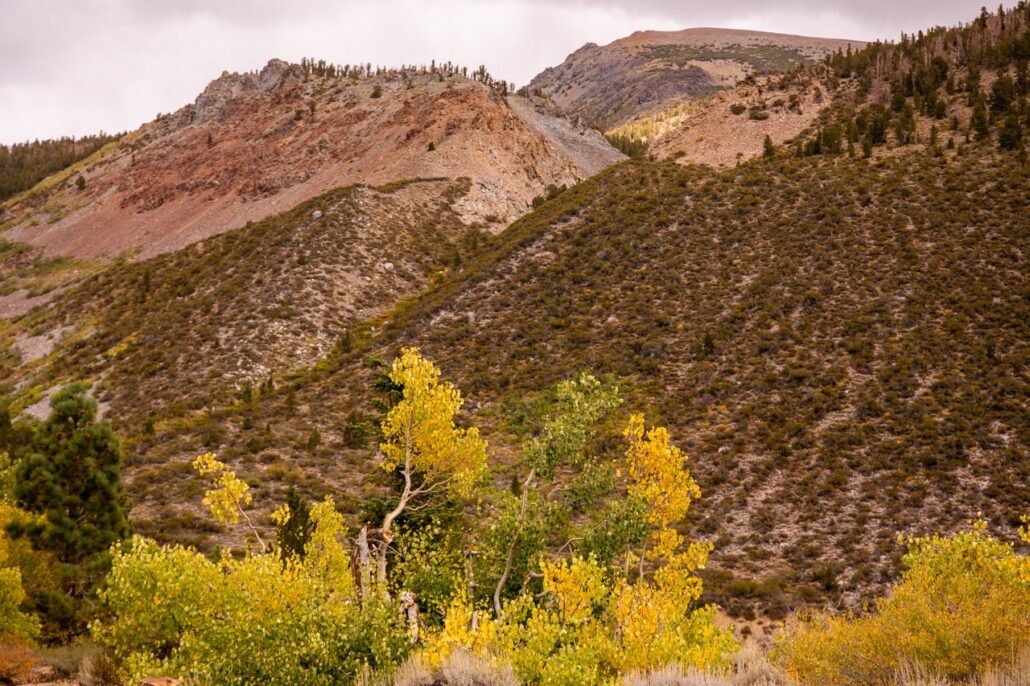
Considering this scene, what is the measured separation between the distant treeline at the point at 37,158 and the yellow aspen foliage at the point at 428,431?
12923 cm

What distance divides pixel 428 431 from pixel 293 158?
69060 mm

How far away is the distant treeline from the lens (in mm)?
119312

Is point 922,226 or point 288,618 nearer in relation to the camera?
point 288,618

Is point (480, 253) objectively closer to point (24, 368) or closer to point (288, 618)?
point (24, 368)

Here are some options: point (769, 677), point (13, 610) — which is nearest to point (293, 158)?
point (13, 610)

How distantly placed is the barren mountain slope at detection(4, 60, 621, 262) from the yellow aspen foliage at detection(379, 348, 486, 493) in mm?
51116

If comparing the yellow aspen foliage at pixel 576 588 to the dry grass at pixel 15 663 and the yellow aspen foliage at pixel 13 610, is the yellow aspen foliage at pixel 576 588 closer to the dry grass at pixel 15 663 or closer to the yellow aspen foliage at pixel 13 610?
the dry grass at pixel 15 663

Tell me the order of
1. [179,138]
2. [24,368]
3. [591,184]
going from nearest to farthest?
[24,368] → [591,184] → [179,138]

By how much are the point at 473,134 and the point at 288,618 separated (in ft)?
226

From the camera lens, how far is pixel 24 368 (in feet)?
179

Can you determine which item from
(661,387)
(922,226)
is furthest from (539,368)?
(922,226)

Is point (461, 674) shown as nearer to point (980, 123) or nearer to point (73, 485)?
point (73, 485)

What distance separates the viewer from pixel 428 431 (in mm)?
15570

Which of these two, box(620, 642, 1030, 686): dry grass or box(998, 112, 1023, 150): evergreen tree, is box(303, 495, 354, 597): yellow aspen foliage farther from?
box(998, 112, 1023, 150): evergreen tree
